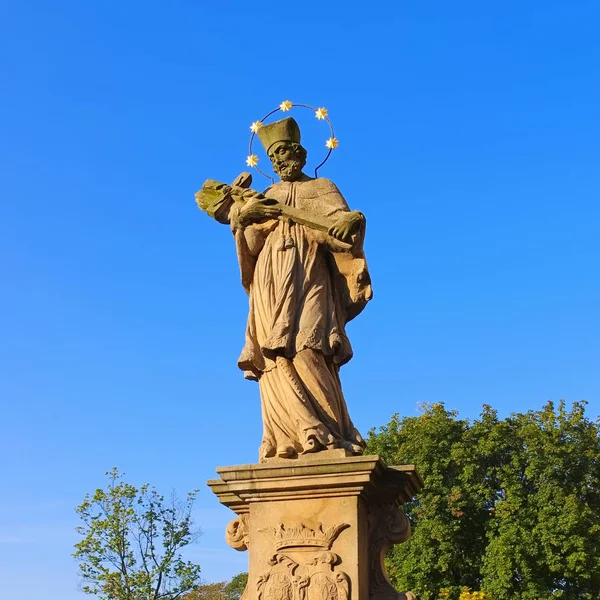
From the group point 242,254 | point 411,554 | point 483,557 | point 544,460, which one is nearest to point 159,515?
point 411,554

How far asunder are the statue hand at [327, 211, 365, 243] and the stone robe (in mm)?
83

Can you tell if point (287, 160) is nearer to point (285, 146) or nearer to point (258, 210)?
point (285, 146)

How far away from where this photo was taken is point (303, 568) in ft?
24.7

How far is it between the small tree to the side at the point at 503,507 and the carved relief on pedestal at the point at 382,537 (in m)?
24.3

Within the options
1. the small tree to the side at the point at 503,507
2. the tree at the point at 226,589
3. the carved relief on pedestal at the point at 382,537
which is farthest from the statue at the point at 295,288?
the tree at the point at 226,589

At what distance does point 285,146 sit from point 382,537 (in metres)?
3.70

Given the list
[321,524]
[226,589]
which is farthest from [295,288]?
[226,589]

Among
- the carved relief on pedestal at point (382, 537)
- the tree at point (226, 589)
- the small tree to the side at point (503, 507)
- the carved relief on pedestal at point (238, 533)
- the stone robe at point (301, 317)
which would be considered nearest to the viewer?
the carved relief on pedestal at point (382, 537)

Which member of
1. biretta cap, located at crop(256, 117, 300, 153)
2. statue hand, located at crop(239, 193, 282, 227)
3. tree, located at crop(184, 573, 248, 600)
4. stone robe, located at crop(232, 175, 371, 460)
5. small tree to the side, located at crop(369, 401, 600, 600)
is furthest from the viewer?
tree, located at crop(184, 573, 248, 600)

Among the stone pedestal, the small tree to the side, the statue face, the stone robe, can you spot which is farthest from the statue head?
the small tree to the side

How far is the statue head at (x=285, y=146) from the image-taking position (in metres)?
9.20

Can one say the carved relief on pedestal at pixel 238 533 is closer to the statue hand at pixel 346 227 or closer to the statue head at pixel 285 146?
the statue hand at pixel 346 227

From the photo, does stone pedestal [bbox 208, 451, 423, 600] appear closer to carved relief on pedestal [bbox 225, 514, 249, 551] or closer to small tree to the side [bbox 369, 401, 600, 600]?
carved relief on pedestal [bbox 225, 514, 249, 551]

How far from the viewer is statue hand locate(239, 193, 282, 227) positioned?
8867 mm
